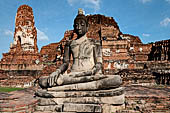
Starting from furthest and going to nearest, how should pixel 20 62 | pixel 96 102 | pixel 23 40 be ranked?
pixel 23 40 < pixel 20 62 < pixel 96 102

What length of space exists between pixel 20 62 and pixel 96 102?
12.7 m

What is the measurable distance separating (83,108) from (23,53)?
13581 millimetres

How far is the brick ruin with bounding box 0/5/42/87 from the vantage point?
13.5 metres

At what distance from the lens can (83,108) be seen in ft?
10.4

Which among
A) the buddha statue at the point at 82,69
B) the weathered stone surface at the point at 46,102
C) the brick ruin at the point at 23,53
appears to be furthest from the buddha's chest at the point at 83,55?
the brick ruin at the point at 23,53

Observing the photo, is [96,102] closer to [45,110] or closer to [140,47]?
[45,110]

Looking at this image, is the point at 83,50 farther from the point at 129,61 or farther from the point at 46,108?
the point at 129,61

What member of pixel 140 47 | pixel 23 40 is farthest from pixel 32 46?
pixel 140 47

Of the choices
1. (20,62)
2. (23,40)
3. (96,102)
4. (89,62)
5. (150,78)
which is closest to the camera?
(96,102)

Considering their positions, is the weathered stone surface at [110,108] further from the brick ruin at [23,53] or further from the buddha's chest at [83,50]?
the brick ruin at [23,53]

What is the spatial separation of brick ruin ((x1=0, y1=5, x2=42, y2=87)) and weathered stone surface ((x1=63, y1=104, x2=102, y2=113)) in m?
9.20

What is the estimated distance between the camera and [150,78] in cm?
998

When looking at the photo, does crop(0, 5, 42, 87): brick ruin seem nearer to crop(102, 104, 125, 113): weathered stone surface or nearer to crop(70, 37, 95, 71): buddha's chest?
crop(70, 37, 95, 71): buddha's chest

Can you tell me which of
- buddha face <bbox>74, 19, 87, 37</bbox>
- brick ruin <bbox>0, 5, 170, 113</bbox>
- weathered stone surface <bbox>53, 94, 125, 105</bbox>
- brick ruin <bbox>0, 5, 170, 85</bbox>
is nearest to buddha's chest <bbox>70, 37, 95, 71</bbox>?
buddha face <bbox>74, 19, 87, 37</bbox>
